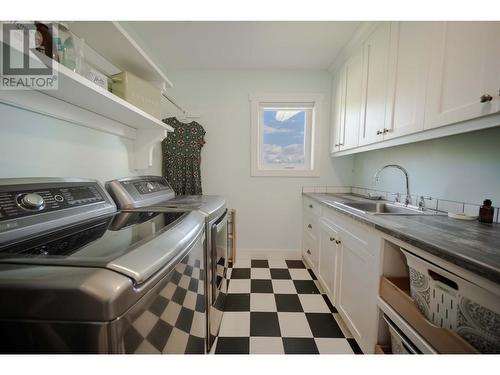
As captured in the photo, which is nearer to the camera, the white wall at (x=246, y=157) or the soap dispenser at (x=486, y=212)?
the soap dispenser at (x=486, y=212)

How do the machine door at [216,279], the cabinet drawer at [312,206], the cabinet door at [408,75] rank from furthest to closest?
the cabinet drawer at [312,206], the machine door at [216,279], the cabinet door at [408,75]

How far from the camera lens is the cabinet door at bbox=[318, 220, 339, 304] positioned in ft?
5.26

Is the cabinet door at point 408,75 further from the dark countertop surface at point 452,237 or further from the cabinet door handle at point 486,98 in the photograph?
the dark countertop surface at point 452,237

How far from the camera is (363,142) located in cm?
177

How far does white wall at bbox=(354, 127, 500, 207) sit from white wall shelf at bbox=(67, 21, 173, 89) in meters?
2.01

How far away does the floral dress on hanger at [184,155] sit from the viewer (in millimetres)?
2432

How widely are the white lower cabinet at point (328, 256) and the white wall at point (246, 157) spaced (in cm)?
75

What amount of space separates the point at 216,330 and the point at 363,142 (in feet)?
5.91

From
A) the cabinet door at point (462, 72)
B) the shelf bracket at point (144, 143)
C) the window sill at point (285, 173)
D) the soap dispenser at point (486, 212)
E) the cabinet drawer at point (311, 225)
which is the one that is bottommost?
the cabinet drawer at point (311, 225)

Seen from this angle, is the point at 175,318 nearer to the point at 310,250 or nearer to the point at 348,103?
the point at 310,250

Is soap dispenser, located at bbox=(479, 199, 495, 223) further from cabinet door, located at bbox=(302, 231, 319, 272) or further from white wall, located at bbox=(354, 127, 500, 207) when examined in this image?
cabinet door, located at bbox=(302, 231, 319, 272)

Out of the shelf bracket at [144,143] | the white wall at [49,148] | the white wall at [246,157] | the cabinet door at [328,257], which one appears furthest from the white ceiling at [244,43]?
the cabinet door at [328,257]

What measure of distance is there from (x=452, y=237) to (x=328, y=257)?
1.01 metres

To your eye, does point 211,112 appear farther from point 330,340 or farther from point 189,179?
point 330,340
